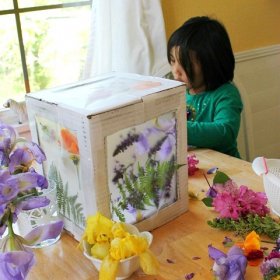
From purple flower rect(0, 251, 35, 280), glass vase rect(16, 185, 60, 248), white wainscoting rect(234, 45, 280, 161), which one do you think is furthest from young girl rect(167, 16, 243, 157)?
purple flower rect(0, 251, 35, 280)

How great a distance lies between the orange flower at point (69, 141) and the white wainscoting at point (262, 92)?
4.45 ft

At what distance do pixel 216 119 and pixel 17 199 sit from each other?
36.9 inches

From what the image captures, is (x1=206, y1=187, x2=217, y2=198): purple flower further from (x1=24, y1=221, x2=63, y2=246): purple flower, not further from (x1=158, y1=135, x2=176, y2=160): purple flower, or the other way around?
(x1=24, y1=221, x2=63, y2=246): purple flower

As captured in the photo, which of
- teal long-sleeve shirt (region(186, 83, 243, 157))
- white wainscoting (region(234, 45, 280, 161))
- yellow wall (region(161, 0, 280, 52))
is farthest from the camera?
white wainscoting (region(234, 45, 280, 161))

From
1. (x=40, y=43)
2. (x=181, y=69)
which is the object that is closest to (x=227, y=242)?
(x=181, y=69)

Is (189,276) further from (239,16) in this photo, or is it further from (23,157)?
(239,16)

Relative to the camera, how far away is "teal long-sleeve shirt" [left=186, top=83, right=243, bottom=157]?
4.57 feet

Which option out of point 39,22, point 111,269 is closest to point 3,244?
point 111,269

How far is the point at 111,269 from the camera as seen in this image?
709mm

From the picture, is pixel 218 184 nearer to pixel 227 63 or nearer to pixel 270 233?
pixel 270 233

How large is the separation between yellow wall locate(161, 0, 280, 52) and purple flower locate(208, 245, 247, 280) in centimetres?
128

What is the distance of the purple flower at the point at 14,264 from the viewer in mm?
643

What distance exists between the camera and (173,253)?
0.83 meters

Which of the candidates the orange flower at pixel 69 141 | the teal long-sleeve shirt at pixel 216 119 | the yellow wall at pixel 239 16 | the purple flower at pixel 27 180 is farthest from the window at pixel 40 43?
the purple flower at pixel 27 180
